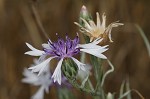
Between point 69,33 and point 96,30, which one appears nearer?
point 96,30

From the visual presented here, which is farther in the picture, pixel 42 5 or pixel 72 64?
pixel 42 5

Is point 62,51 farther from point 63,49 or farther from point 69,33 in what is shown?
point 69,33

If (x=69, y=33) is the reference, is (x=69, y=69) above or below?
→ below

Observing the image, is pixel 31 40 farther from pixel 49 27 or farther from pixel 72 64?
pixel 72 64

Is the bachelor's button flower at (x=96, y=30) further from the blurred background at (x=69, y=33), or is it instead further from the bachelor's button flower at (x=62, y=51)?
the blurred background at (x=69, y=33)

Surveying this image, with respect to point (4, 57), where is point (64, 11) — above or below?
above

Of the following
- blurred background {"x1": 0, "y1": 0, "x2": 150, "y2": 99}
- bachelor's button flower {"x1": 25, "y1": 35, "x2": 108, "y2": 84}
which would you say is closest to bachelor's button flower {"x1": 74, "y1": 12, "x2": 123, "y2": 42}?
bachelor's button flower {"x1": 25, "y1": 35, "x2": 108, "y2": 84}

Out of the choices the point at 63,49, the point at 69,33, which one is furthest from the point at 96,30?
the point at 69,33

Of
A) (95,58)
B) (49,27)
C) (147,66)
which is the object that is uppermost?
(49,27)

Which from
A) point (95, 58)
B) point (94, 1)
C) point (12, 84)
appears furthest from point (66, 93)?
point (94, 1)
